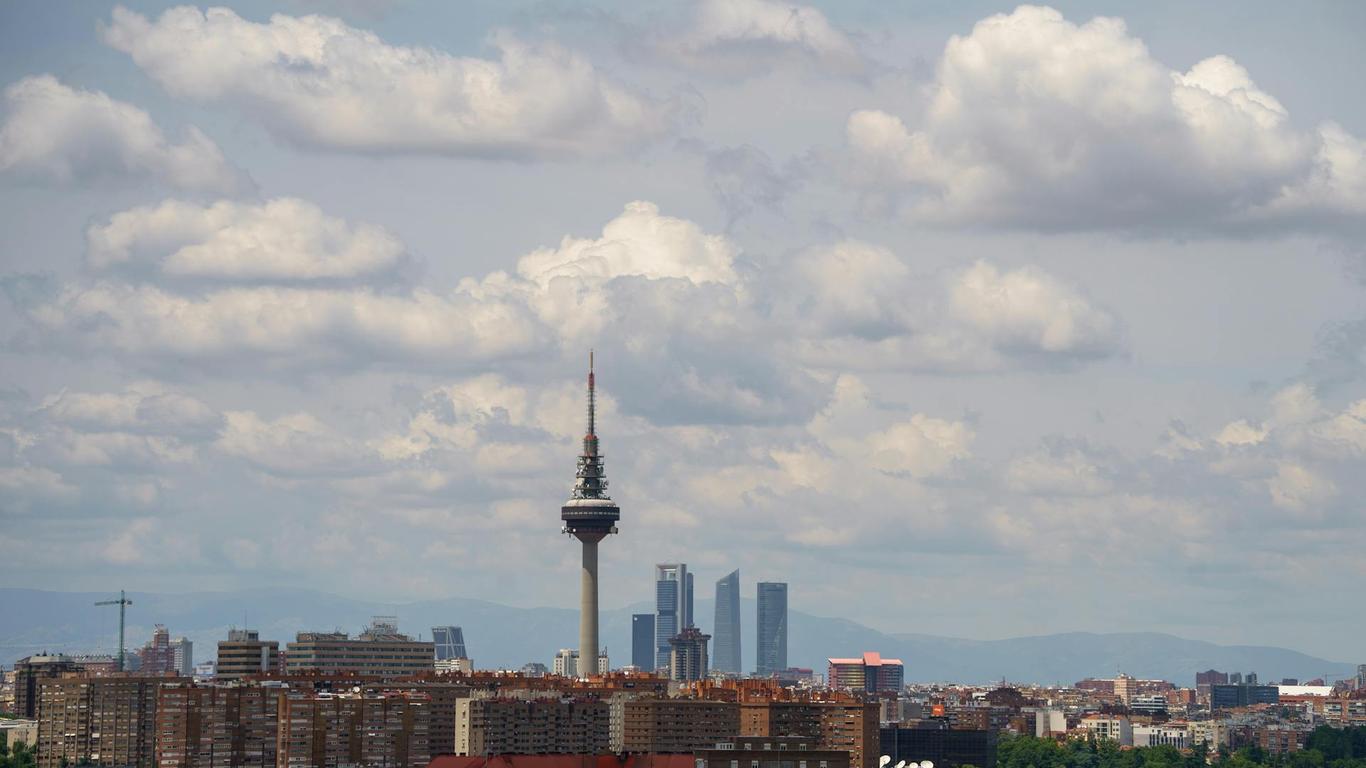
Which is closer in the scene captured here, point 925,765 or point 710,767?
point 710,767

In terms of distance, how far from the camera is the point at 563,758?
134m

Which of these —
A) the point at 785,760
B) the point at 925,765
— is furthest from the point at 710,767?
the point at 925,765

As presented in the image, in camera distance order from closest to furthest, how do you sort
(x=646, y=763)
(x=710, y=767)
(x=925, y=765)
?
(x=646, y=763) → (x=710, y=767) → (x=925, y=765)

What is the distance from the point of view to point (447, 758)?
141375 mm

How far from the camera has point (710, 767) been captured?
14412 centimetres

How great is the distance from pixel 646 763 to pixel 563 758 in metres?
4.34

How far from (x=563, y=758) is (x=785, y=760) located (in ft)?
60.6

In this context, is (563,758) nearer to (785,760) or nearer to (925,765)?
(785,760)

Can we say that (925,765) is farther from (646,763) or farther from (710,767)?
(646,763)

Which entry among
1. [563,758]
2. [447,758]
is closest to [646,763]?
[563,758]

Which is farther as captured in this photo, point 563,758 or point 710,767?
point 710,767

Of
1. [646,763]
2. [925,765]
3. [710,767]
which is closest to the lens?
[646,763]

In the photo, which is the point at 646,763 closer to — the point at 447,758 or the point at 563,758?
the point at 563,758

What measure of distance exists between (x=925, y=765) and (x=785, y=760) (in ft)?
123
